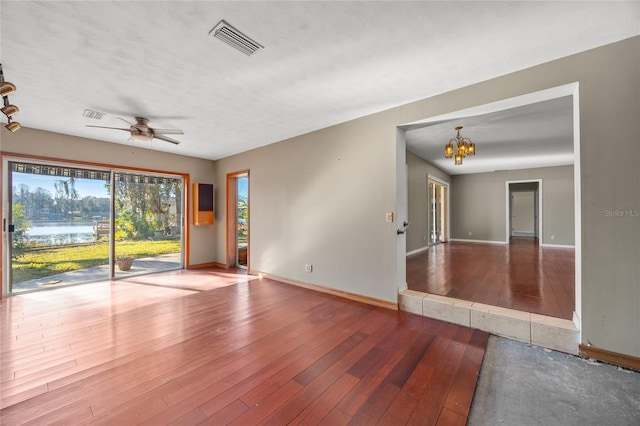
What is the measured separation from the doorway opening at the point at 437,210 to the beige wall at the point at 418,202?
14.7 inches

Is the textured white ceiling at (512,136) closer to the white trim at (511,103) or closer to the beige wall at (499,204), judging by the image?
the white trim at (511,103)

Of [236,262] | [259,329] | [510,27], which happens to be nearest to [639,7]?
[510,27]

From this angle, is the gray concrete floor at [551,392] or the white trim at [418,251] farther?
the white trim at [418,251]

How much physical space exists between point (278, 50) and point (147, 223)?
489 centimetres

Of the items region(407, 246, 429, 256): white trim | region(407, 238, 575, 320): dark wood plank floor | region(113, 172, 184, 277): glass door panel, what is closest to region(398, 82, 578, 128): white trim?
region(407, 238, 575, 320): dark wood plank floor

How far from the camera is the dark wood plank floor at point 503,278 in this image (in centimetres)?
296

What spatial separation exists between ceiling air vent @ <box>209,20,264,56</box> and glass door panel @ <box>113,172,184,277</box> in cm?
443

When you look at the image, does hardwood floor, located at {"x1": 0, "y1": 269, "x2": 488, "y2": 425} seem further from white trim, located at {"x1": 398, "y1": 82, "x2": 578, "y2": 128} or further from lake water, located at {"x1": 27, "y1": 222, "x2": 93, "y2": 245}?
white trim, located at {"x1": 398, "y1": 82, "x2": 578, "y2": 128}

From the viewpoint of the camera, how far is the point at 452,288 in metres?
3.51

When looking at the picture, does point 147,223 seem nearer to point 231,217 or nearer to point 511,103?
point 231,217

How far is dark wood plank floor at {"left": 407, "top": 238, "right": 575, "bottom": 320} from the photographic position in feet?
9.72

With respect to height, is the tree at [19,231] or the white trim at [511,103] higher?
the white trim at [511,103]

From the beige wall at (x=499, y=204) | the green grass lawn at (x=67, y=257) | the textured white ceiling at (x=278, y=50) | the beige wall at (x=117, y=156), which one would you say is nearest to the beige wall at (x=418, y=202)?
the beige wall at (x=499, y=204)

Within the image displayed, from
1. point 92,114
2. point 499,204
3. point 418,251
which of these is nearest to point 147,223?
point 92,114
